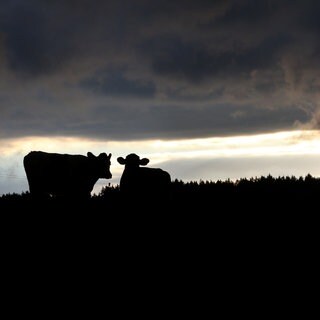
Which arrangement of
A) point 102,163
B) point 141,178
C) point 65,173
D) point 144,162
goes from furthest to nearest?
point 102,163
point 65,173
point 144,162
point 141,178

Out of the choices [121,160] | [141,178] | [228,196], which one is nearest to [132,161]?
[121,160]

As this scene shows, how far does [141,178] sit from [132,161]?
939 mm

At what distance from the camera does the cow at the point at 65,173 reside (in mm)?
21438

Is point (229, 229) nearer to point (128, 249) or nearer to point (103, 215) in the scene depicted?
point (128, 249)

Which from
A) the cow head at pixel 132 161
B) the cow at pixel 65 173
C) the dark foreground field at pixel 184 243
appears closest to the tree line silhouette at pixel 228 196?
the dark foreground field at pixel 184 243

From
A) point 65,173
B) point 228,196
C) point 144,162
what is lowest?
point 228,196

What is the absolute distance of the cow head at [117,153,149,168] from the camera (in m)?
17.7

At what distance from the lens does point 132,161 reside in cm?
1773

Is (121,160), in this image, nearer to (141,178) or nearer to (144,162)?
(144,162)

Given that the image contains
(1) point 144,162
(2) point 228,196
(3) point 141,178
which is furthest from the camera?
(1) point 144,162

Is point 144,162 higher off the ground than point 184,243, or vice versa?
point 144,162

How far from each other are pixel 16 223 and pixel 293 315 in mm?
10254

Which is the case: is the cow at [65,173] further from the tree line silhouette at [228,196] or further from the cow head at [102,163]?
the tree line silhouette at [228,196]

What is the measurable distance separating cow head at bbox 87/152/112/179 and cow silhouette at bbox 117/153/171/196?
4042 millimetres
